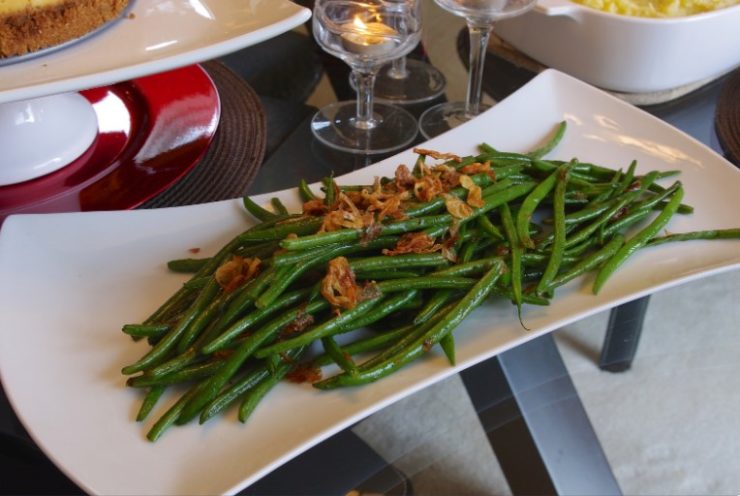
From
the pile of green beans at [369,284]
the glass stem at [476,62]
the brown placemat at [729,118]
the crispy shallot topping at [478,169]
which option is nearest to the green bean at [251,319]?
the pile of green beans at [369,284]

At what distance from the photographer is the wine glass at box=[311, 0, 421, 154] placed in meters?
1.41

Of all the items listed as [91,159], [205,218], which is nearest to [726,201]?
[205,218]

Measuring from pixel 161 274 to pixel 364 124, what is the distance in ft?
1.86

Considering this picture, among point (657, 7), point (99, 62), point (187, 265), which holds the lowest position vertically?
point (187, 265)

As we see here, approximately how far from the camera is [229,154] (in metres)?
1.42

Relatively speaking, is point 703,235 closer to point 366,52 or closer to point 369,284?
point 369,284

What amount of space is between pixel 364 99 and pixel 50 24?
1.88 ft

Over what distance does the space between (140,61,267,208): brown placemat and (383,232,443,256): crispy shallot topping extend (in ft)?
1.28

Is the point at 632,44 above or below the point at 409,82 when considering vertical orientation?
above

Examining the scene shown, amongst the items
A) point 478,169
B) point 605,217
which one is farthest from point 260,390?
point 605,217

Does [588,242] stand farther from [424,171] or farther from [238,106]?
[238,106]

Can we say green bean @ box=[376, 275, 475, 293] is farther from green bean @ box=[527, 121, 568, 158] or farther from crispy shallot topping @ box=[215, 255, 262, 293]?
green bean @ box=[527, 121, 568, 158]

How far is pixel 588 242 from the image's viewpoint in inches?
45.3

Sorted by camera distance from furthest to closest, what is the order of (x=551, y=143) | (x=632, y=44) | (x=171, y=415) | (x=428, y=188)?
1. (x=632, y=44)
2. (x=551, y=143)
3. (x=428, y=188)
4. (x=171, y=415)
